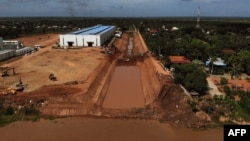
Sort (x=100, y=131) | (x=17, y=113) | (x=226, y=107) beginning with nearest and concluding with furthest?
(x=100, y=131) → (x=226, y=107) → (x=17, y=113)

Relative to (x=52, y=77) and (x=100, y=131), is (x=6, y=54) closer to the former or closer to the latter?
(x=52, y=77)

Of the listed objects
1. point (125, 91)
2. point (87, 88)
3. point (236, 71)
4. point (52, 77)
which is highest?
point (236, 71)

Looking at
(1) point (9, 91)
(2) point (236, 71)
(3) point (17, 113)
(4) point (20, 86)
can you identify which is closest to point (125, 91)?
(4) point (20, 86)

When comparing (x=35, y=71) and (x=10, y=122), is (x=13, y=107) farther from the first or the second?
(x=35, y=71)

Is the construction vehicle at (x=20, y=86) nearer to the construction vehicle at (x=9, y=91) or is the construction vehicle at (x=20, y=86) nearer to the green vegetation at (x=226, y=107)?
the construction vehicle at (x=9, y=91)

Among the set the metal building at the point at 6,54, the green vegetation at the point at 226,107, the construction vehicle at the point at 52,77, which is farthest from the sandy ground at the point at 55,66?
the green vegetation at the point at 226,107
